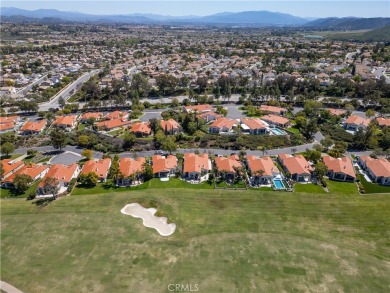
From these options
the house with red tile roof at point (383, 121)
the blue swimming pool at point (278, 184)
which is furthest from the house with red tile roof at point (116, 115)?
the house with red tile roof at point (383, 121)

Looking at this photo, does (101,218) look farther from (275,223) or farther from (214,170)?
(275,223)

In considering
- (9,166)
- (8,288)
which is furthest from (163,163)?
(8,288)

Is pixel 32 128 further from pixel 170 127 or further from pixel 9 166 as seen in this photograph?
pixel 170 127

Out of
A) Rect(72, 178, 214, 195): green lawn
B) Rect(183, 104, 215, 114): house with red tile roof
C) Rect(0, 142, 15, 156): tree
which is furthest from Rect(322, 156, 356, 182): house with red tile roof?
Rect(0, 142, 15, 156): tree

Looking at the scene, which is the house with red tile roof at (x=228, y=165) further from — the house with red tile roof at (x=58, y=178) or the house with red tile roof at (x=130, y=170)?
the house with red tile roof at (x=58, y=178)

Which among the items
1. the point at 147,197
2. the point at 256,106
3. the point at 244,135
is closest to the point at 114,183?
the point at 147,197

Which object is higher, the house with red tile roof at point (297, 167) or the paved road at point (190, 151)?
the house with red tile roof at point (297, 167)
